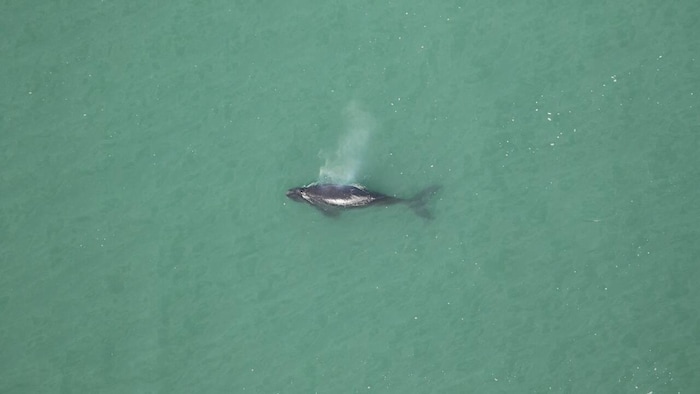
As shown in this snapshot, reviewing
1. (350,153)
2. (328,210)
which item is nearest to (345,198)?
(328,210)

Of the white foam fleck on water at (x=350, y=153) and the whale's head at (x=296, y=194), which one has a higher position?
the white foam fleck on water at (x=350, y=153)

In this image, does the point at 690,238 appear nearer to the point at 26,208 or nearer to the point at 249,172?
the point at 249,172

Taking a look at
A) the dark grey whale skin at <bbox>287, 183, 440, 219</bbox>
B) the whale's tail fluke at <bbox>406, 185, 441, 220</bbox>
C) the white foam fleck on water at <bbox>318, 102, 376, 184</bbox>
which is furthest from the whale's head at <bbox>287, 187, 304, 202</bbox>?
the whale's tail fluke at <bbox>406, 185, 441, 220</bbox>

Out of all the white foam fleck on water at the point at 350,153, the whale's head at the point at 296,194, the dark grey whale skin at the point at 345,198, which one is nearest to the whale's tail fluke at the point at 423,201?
the dark grey whale skin at the point at 345,198

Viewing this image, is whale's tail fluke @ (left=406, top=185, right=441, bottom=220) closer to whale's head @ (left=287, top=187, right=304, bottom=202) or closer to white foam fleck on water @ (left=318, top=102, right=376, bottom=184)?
white foam fleck on water @ (left=318, top=102, right=376, bottom=184)

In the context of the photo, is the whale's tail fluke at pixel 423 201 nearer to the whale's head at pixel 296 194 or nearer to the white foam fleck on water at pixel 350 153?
the white foam fleck on water at pixel 350 153

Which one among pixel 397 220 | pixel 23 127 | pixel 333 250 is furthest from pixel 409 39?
pixel 23 127
